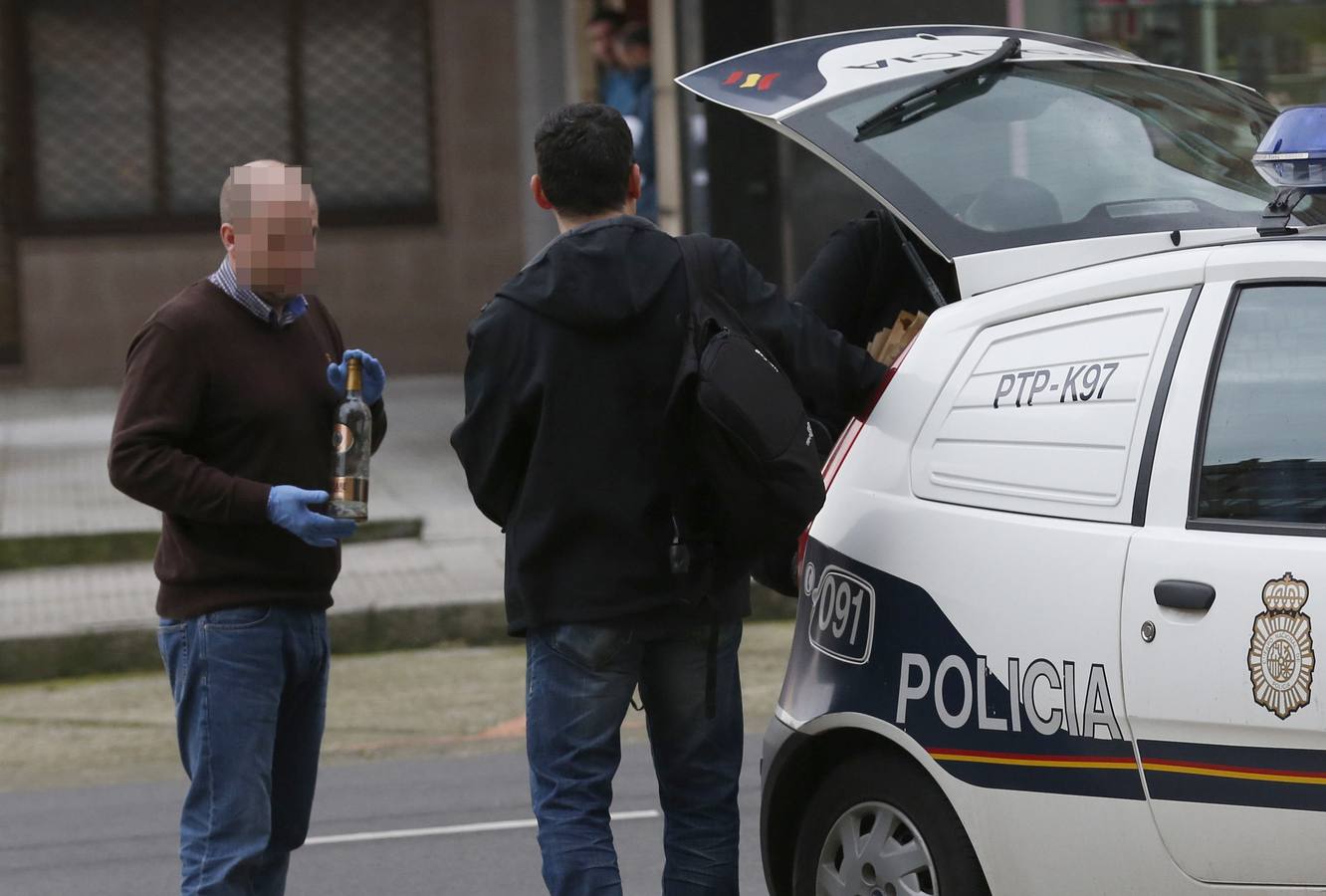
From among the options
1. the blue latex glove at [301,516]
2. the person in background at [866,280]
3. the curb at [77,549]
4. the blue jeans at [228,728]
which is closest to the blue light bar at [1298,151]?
the person in background at [866,280]

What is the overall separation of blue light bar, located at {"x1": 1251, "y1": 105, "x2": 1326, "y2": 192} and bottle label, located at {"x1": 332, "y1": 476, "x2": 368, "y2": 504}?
1911 millimetres

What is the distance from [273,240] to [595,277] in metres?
0.74

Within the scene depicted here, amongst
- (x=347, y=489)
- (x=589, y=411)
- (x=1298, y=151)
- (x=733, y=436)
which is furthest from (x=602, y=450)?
(x=1298, y=151)

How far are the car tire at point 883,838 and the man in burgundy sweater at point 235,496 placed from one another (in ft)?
3.70

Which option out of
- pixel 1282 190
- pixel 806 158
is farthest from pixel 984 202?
pixel 806 158

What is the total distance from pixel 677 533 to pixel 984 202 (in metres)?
1.04

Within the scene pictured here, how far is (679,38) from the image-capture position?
12258 mm

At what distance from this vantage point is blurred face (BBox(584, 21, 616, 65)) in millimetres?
13062

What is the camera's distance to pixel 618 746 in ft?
13.5

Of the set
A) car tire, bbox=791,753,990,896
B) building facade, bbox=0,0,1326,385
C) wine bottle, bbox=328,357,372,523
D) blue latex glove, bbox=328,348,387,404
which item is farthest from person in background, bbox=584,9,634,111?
car tire, bbox=791,753,990,896

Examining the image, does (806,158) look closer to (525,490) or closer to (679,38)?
(679,38)

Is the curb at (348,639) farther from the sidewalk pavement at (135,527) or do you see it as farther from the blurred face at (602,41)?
the blurred face at (602,41)

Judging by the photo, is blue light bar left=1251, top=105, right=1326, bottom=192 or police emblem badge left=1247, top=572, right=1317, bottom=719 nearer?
police emblem badge left=1247, top=572, right=1317, bottom=719

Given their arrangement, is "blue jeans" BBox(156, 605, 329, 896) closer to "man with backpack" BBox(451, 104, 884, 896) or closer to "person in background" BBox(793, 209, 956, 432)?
"man with backpack" BBox(451, 104, 884, 896)
